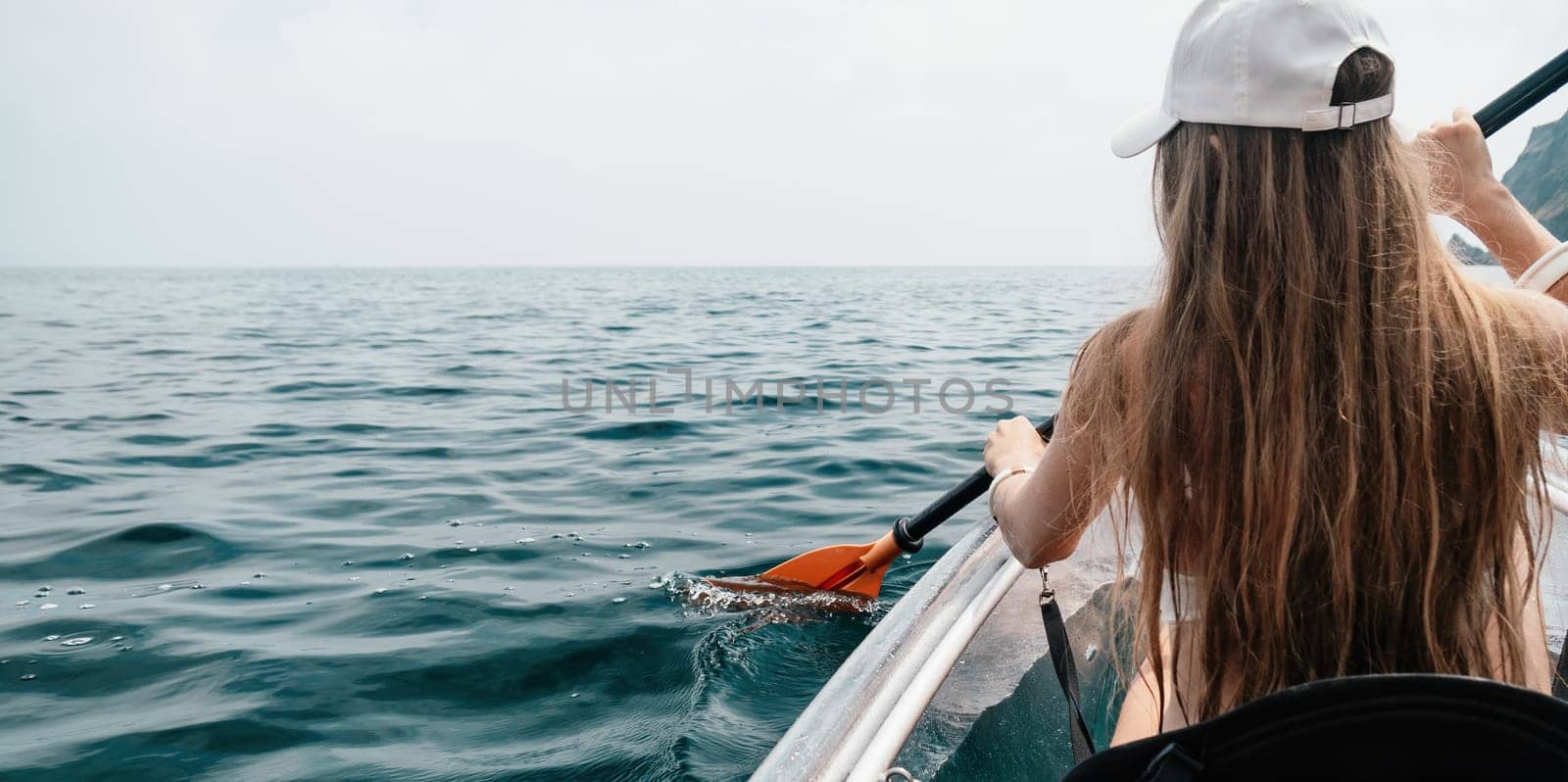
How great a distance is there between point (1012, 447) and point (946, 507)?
118cm

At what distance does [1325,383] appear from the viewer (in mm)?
1030

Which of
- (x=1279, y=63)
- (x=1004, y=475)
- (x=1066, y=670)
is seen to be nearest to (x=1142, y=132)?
(x=1279, y=63)

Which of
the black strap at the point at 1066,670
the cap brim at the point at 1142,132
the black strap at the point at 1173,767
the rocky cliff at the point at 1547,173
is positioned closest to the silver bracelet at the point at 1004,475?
the black strap at the point at 1066,670

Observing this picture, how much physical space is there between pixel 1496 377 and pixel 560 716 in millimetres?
2318

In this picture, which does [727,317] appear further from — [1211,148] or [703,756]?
[1211,148]

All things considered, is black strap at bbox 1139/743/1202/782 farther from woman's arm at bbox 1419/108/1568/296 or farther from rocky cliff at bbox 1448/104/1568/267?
rocky cliff at bbox 1448/104/1568/267

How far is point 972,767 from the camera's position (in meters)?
1.66

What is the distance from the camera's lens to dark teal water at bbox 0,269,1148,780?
8.22 ft

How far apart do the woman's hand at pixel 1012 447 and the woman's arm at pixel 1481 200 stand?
2.31 feet

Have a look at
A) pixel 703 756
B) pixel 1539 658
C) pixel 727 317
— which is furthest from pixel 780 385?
pixel 727 317

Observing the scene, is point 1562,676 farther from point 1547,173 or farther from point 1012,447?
point 1547,173

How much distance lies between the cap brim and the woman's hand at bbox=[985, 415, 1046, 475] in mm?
550

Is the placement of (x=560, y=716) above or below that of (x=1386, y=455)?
below

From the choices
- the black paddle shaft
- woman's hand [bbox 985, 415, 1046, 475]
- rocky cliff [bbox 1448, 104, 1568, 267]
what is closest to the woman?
woman's hand [bbox 985, 415, 1046, 475]
